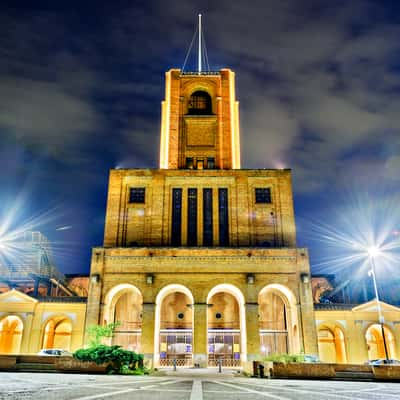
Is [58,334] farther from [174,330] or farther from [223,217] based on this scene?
[223,217]

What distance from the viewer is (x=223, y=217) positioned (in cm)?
3425

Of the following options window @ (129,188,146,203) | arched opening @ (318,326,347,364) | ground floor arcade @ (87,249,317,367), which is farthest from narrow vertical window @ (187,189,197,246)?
arched opening @ (318,326,347,364)

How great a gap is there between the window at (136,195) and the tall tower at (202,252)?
9 cm

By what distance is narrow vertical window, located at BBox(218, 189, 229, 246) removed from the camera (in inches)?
1314

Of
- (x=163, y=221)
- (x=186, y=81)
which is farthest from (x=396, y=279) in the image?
(x=186, y=81)

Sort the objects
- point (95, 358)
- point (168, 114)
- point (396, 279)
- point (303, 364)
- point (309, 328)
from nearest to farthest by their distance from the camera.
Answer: point (303, 364), point (95, 358), point (309, 328), point (168, 114), point (396, 279)

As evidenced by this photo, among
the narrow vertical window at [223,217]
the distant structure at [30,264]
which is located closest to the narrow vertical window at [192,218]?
the narrow vertical window at [223,217]

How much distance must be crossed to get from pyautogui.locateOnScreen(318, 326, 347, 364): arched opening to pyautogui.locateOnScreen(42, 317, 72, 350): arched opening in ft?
76.2

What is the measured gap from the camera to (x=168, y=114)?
1564 inches

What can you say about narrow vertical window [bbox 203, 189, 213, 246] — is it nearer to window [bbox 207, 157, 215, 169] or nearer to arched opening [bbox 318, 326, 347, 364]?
window [bbox 207, 157, 215, 169]

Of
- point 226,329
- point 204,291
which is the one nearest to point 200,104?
point 204,291

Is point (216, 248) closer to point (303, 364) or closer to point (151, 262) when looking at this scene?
point (151, 262)

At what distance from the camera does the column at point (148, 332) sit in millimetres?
27703

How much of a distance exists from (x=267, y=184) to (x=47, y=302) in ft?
72.2
